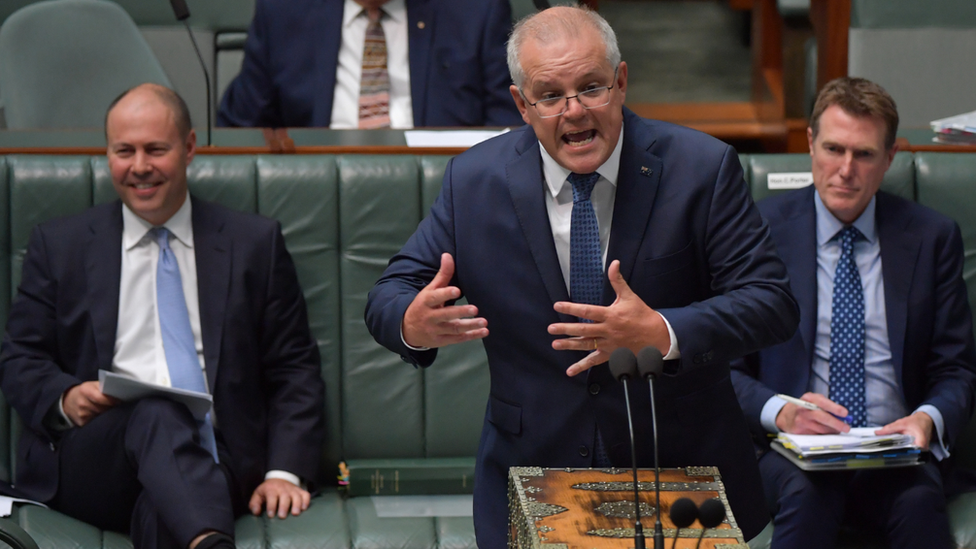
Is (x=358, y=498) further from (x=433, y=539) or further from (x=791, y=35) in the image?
(x=791, y=35)

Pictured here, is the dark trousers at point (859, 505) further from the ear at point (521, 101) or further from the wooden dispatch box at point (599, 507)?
the ear at point (521, 101)

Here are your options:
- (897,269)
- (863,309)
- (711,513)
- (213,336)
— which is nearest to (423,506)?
(213,336)

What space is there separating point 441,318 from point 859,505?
4.27 feet

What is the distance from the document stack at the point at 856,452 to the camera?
2432mm

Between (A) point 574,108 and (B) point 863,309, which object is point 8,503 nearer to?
(A) point 574,108

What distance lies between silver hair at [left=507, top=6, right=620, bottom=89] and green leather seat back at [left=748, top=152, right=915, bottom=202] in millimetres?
1209

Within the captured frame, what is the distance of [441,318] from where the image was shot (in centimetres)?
166

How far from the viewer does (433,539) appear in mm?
2494

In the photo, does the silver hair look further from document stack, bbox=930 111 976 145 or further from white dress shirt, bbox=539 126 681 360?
document stack, bbox=930 111 976 145

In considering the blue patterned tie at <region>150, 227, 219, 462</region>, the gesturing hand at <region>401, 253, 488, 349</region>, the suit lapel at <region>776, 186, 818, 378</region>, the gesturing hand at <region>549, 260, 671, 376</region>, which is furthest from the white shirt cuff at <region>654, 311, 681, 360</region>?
the blue patterned tie at <region>150, 227, 219, 462</region>

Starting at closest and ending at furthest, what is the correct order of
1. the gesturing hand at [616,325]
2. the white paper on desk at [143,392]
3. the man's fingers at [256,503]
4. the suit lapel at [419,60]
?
the gesturing hand at [616,325], the white paper on desk at [143,392], the man's fingers at [256,503], the suit lapel at [419,60]

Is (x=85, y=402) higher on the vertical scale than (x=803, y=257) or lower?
lower

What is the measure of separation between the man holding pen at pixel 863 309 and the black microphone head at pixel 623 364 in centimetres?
120

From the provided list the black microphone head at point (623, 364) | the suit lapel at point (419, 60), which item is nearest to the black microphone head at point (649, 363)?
the black microphone head at point (623, 364)
